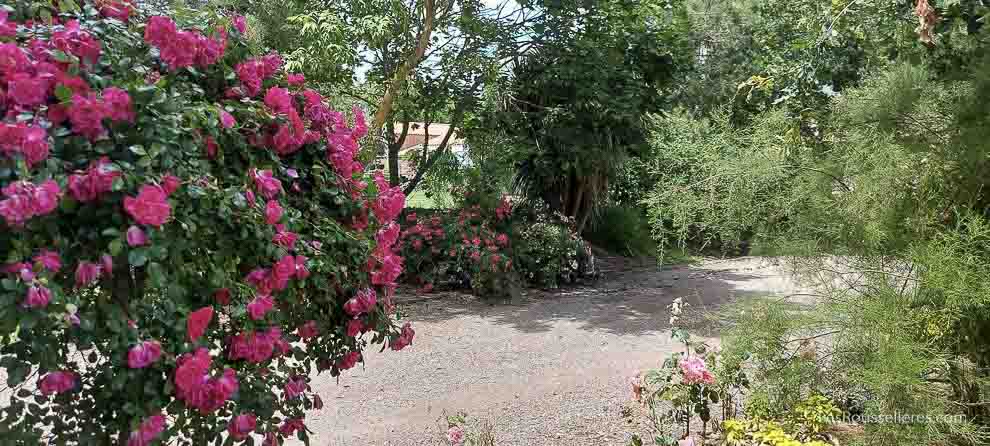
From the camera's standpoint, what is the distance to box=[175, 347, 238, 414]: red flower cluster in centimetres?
146

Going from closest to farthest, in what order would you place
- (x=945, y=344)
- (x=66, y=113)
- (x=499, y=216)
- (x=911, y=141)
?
(x=66, y=113) → (x=945, y=344) → (x=911, y=141) → (x=499, y=216)

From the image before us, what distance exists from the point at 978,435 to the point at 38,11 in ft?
11.2

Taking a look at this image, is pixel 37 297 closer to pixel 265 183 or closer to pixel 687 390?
pixel 265 183

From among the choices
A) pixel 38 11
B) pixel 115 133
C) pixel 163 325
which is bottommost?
pixel 163 325

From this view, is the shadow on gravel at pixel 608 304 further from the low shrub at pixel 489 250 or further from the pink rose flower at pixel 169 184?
the pink rose flower at pixel 169 184

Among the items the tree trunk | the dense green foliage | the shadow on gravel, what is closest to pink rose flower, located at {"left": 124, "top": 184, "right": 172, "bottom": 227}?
the dense green foliage

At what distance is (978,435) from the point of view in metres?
2.67

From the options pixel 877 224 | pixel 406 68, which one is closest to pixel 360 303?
pixel 877 224

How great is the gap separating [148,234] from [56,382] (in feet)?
1.20

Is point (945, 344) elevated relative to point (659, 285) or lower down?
elevated

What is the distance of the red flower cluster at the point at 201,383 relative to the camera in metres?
1.46

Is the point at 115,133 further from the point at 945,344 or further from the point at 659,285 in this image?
the point at 659,285

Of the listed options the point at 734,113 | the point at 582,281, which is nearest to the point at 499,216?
the point at 582,281

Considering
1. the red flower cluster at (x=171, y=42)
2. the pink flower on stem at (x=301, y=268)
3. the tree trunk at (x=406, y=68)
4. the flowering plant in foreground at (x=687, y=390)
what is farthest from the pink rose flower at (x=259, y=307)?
the tree trunk at (x=406, y=68)
